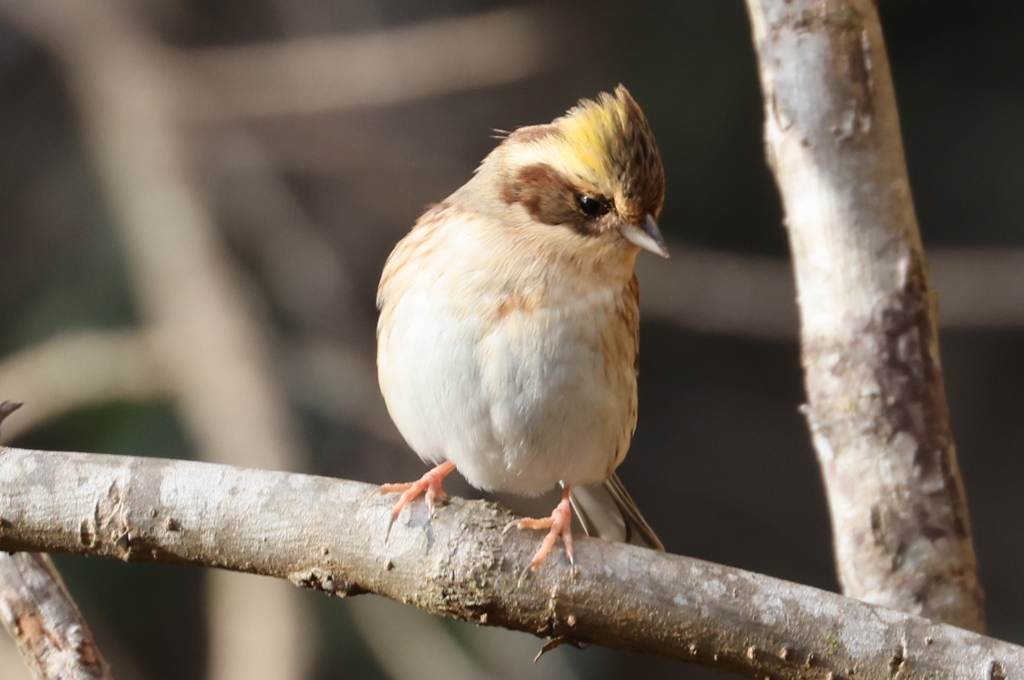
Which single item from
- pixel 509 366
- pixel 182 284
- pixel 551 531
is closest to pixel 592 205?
pixel 509 366

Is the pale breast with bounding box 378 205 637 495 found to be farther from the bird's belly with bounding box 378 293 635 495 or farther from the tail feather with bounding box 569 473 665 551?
the tail feather with bounding box 569 473 665 551

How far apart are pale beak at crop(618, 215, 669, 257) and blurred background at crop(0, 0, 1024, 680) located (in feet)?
6.57

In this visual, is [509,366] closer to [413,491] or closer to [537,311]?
[537,311]

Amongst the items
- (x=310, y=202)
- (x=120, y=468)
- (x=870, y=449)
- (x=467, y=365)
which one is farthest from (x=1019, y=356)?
(x=120, y=468)

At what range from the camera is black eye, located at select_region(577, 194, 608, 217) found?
1748 mm

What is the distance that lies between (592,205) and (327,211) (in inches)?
94.1

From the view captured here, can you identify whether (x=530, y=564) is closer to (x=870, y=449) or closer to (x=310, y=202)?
→ (x=870, y=449)

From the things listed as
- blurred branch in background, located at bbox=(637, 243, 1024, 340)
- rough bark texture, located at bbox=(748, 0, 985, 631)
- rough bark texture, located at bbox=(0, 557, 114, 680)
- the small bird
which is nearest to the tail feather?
the small bird

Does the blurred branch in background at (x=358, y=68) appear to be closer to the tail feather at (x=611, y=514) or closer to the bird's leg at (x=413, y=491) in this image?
the tail feather at (x=611, y=514)

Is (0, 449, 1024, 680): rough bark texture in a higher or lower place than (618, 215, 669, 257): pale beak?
lower

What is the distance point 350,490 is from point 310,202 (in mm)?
2605

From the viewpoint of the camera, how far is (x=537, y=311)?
1.78m

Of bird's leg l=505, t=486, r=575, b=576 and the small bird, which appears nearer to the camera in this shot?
bird's leg l=505, t=486, r=575, b=576

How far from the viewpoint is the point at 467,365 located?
1.77 metres
